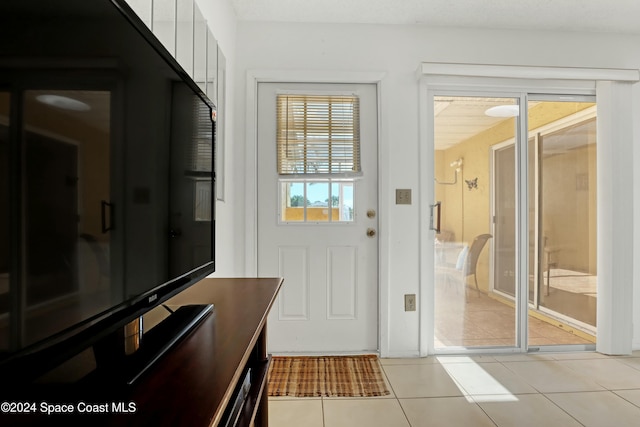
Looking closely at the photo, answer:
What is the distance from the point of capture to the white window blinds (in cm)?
246

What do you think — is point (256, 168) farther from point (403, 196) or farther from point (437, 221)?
point (437, 221)

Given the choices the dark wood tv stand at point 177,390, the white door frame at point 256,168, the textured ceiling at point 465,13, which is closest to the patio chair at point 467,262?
the white door frame at point 256,168

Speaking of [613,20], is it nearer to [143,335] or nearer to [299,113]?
[299,113]

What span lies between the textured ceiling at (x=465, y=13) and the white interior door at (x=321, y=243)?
45 centimetres

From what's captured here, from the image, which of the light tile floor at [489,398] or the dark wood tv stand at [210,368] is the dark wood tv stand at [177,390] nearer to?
the dark wood tv stand at [210,368]

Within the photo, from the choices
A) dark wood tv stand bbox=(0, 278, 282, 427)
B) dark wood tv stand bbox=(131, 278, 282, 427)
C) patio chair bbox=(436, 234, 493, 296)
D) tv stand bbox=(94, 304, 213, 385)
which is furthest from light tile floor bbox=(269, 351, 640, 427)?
tv stand bbox=(94, 304, 213, 385)

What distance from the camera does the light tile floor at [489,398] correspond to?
1.67 m

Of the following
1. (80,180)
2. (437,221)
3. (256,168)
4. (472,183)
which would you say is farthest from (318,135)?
(80,180)

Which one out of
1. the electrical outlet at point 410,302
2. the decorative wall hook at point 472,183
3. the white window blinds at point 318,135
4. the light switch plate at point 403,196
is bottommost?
the electrical outlet at point 410,302

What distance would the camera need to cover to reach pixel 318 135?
8.09 feet

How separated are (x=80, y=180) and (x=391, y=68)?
233cm

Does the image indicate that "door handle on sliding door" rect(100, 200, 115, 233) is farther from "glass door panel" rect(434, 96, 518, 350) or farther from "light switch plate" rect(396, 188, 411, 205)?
"glass door panel" rect(434, 96, 518, 350)

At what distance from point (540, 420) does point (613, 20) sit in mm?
2617

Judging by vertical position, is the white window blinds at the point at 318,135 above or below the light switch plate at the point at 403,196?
above
